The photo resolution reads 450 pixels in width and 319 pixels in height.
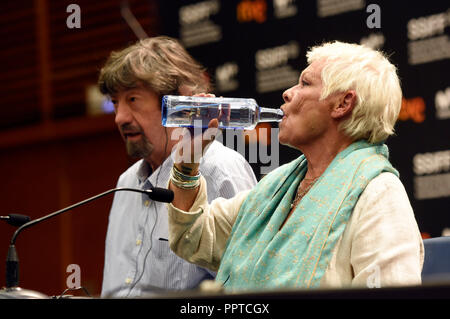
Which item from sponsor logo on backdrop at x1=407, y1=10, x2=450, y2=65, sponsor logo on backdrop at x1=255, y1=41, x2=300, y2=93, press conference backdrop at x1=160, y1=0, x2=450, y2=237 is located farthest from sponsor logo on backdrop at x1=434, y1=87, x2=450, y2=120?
sponsor logo on backdrop at x1=255, y1=41, x2=300, y2=93

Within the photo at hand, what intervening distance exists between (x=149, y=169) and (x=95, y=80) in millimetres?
2431

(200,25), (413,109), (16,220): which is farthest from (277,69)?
(16,220)

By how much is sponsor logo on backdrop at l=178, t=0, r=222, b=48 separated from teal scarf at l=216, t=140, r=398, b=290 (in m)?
1.54

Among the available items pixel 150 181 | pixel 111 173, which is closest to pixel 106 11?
pixel 111 173

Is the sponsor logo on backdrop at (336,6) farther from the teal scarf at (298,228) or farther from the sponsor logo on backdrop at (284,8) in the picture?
the teal scarf at (298,228)

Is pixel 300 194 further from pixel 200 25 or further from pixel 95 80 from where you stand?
pixel 95 80

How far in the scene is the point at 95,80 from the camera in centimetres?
488

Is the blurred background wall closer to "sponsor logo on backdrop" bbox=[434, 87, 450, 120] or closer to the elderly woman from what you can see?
"sponsor logo on backdrop" bbox=[434, 87, 450, 120]

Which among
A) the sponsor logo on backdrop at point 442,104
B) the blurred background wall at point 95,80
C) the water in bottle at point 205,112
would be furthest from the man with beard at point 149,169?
the sponsor logo on backdrop at point 442,104

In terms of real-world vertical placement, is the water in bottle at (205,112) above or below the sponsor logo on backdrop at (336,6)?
below

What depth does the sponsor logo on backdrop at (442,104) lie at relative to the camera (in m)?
2.75

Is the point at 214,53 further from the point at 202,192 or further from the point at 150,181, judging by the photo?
the point at 202,192

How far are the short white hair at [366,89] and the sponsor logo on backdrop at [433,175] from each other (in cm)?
85

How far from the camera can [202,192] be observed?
206 centimetres
